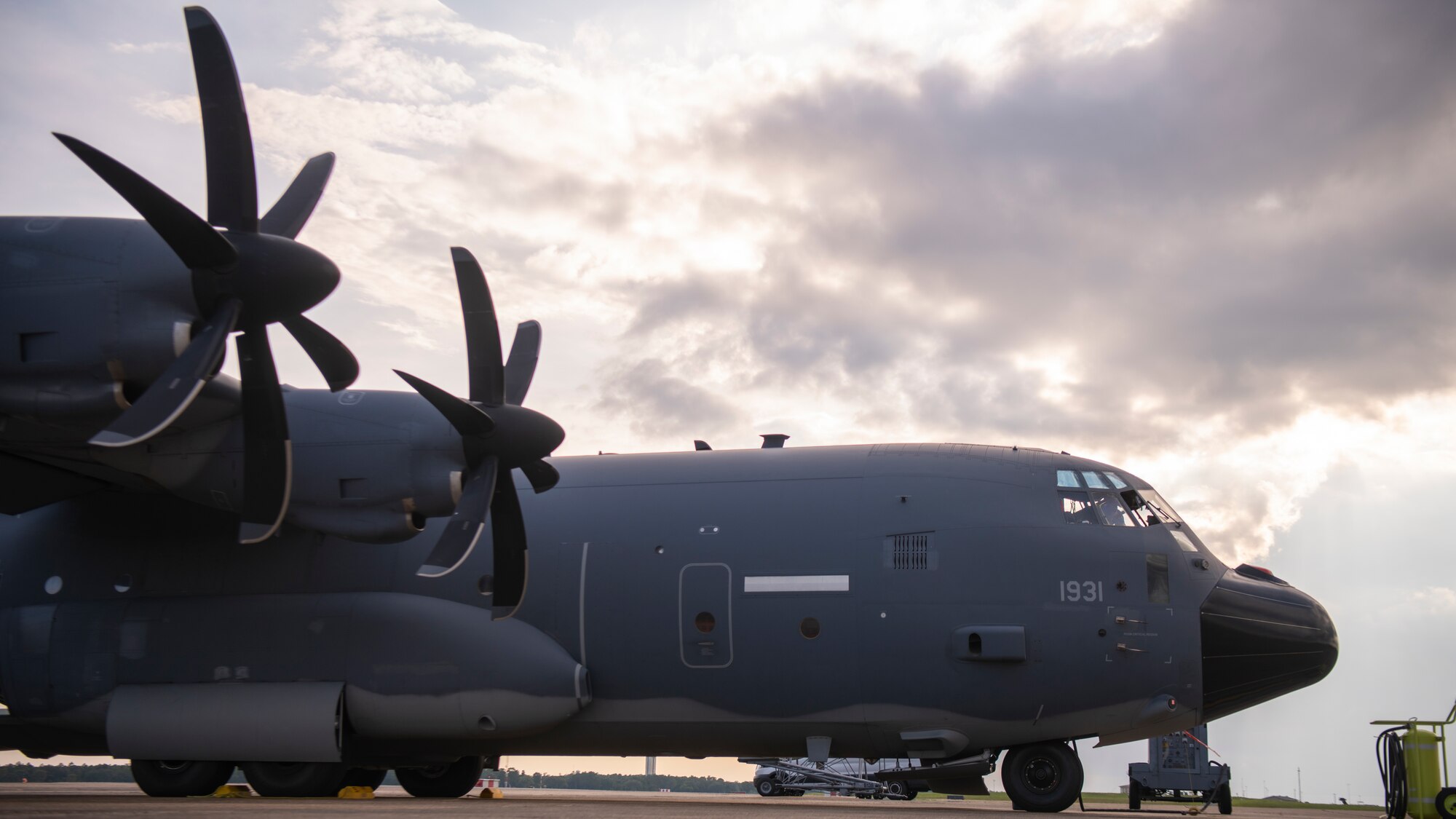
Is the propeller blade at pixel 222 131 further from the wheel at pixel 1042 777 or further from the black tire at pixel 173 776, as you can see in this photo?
the wheel at pixel 1042 777

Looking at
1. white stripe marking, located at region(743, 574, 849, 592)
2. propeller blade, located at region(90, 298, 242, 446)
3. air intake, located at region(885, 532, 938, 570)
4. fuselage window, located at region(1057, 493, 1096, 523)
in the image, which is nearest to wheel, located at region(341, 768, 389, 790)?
white stripe marking, located at region(743, 574, 849, 592)

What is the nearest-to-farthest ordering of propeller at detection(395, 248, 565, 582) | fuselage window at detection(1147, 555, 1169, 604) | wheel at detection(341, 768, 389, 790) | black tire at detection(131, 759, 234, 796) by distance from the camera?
1. propeller at detection(395, 248, 565, 582)
2. fuselage window at detection(1147, 555, 1169, 604)
3. black tire at detection(131, 759, 234, 796)
4. wheel at detection(341, 768, 389, 790)

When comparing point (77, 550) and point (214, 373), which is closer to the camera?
point (214, 373)

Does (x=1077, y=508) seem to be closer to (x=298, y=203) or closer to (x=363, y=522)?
(x=363, y=522)

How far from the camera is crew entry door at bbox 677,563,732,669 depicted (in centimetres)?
1669

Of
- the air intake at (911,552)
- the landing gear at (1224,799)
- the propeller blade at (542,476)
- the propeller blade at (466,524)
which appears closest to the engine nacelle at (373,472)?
the propeller blade at (466,524)

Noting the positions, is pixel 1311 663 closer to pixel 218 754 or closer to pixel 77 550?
pixel 218 754

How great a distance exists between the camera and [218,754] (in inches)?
663

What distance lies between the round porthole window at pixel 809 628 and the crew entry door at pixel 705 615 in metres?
1.01

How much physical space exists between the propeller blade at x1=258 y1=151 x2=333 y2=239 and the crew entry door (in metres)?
7.03

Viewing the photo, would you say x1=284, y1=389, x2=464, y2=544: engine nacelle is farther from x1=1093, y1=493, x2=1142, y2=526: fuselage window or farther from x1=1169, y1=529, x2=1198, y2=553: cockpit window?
x1=1169, y1=529, x2=1198, y2=553: cockpit window

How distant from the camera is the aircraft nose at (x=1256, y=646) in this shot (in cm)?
1598

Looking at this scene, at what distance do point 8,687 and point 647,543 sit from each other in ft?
32.6

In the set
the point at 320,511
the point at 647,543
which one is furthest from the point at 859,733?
the point at 320,511
